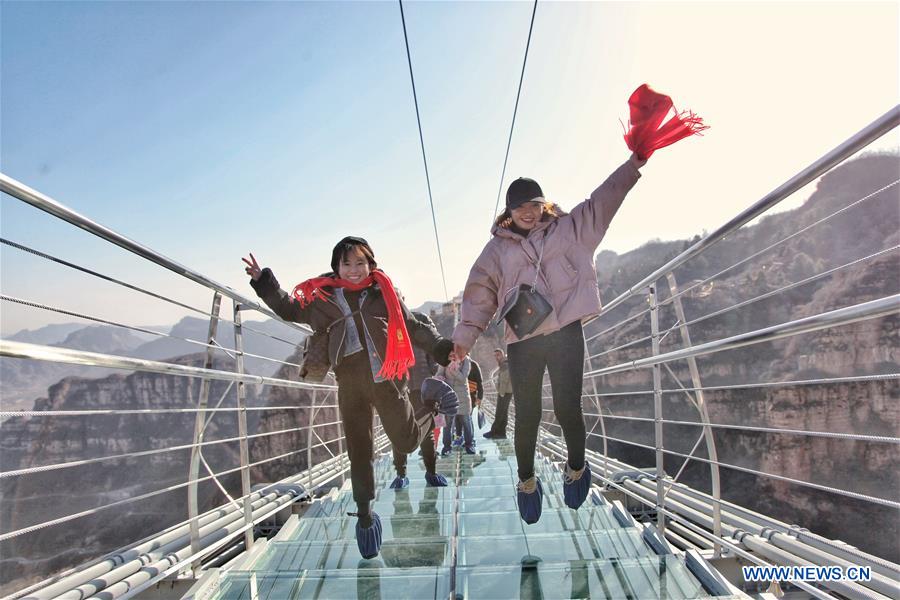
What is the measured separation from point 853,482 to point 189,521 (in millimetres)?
39444

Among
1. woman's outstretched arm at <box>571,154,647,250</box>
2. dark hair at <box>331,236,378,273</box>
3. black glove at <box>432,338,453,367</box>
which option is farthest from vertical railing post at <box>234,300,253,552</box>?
woman's outstretched arm at <box>571,154,647,250</box>

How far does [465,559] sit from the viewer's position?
2037mm

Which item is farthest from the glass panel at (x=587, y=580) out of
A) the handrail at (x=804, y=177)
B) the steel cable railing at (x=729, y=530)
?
the handrail at (x=804, y=177)

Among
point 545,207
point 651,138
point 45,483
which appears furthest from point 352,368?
point 45,483

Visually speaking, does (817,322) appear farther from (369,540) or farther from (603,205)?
(369,540)

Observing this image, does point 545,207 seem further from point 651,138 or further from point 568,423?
point 568,423

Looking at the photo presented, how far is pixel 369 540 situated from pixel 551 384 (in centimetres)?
101

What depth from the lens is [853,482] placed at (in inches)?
1211

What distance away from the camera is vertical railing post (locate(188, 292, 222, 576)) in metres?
2.02

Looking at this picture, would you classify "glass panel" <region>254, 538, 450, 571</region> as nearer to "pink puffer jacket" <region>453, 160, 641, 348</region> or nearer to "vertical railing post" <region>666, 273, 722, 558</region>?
"pink puffer jacket" <region>453, 160, 641, 348</region>

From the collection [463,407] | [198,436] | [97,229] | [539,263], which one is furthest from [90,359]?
[463,407]

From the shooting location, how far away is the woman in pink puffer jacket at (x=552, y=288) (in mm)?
2188

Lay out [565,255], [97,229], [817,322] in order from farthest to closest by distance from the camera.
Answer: [565,255] < [97,229] < [817,322]

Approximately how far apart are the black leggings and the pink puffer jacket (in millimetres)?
53
